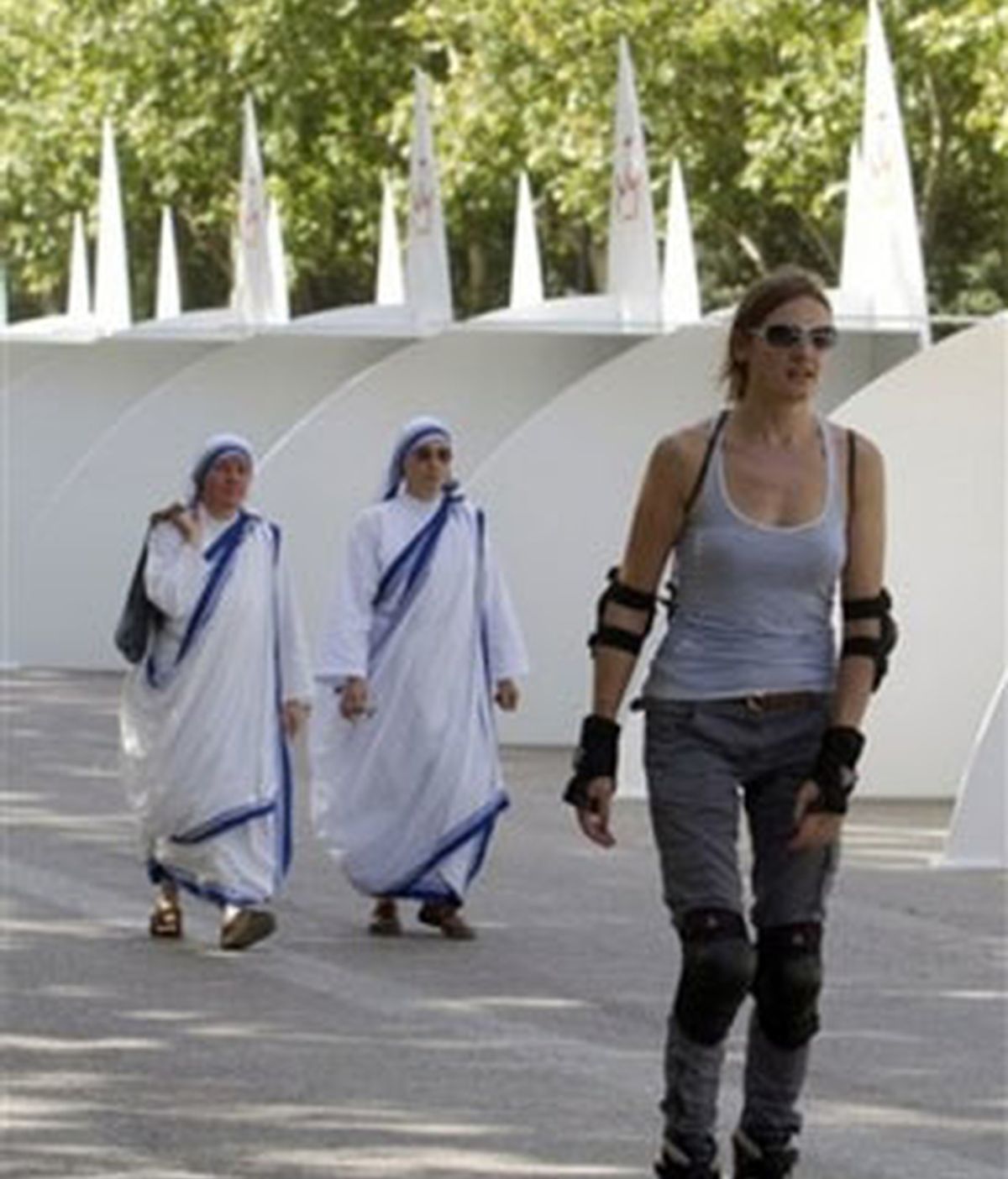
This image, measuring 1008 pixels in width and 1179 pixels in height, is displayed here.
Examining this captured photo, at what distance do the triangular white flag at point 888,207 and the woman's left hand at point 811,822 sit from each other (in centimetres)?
1392

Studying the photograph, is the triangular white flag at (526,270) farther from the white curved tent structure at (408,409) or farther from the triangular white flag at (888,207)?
the triangular white flag at (888,207)

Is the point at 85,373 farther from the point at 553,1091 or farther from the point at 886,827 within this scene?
the point at 553,1091

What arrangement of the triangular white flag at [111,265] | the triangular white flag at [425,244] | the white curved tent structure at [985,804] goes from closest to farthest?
the white curved tent structure at [985,804] → the triangular white flag at [425,244] → the triangular white flag at [111,265]

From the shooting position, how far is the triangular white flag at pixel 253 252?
2986 cm

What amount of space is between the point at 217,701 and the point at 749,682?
6.64m

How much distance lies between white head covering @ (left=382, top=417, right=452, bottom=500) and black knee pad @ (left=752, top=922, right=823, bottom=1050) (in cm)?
635

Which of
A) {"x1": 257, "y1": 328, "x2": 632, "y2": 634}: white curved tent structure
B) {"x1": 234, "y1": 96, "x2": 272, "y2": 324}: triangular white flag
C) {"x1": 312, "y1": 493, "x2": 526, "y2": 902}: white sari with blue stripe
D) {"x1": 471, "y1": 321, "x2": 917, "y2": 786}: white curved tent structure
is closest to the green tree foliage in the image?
{"x1": 234, "y1": 96, "x2": 272, "y2": 324}: triangular white flag

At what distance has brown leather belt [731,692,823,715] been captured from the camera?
888 centimetres

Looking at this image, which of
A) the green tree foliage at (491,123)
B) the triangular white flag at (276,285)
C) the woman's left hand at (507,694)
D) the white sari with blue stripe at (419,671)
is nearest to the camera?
the woman's left hand at (507,694)

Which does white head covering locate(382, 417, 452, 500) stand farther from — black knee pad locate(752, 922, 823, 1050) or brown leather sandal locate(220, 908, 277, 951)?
black knee pad locate(752, 922, 823, 1050)

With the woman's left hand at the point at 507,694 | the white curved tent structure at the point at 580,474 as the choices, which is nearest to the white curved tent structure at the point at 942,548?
the white curved tent structure at the point at 580,474

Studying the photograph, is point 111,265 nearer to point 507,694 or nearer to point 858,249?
point 858,249

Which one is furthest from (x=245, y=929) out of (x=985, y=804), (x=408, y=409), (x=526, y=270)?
(x=526, y=270)

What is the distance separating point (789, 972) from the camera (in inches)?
351
